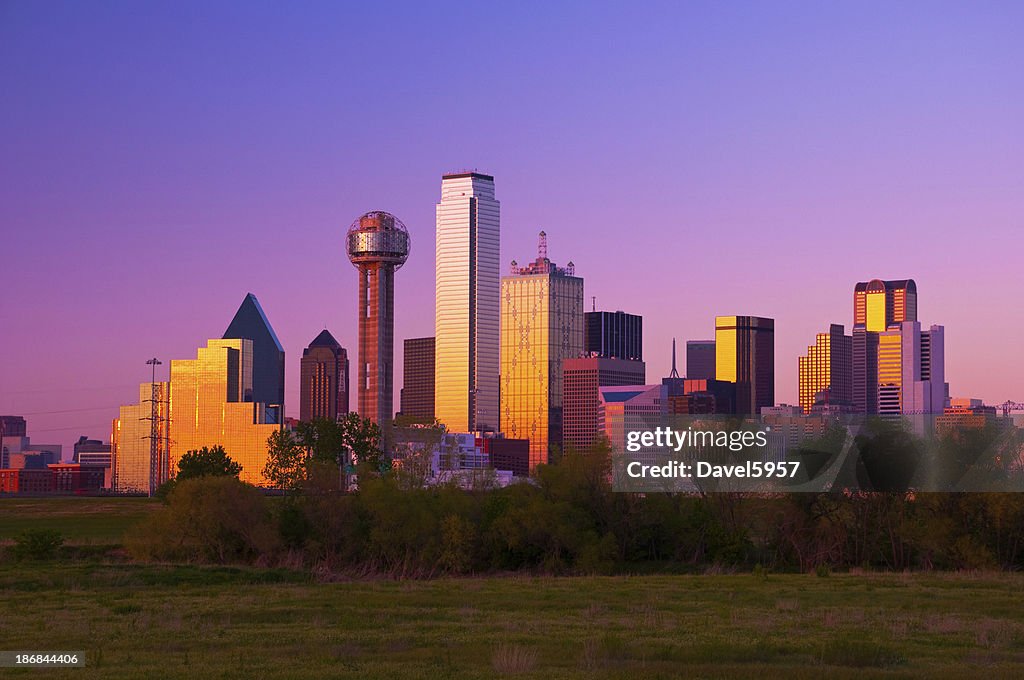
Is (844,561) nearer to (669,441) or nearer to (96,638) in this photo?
(669,441)

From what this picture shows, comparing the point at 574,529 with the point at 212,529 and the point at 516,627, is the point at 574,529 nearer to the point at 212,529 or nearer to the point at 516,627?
the point at 212,529

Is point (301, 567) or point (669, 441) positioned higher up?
point (669, 441)

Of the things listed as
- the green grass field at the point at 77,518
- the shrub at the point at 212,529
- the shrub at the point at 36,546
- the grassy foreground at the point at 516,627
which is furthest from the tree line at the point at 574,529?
the grassy foreground at the point at 516,627

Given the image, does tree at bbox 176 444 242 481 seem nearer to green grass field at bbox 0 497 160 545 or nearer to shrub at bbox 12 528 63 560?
green grass field at bbox 0 497 160 545

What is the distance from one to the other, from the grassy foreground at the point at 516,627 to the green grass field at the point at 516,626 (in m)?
0.08

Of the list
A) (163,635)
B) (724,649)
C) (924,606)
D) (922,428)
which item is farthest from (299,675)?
(922,428)

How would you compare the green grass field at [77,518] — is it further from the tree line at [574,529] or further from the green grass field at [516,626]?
the green grass field at [516,626]

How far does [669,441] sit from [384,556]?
79.0 feet

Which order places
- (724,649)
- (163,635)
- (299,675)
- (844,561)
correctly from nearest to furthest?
(299,675) < (724,649) < (163,635) < (844,561)

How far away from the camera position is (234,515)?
8212 centimetres

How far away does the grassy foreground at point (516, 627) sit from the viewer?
1194 inches

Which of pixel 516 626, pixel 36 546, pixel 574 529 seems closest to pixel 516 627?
pixel 516 626

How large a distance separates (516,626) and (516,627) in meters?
0.25

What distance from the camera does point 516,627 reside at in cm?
3866
